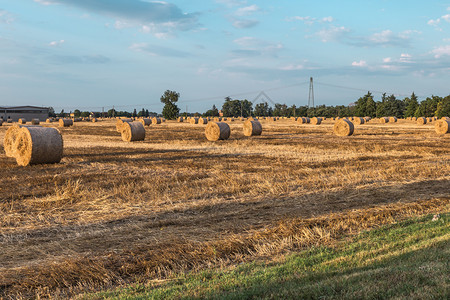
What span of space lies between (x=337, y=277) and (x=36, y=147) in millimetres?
15293

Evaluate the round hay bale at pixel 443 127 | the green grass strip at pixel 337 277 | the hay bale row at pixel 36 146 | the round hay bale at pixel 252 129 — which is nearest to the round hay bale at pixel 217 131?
the round hay bale at pixel 252 129

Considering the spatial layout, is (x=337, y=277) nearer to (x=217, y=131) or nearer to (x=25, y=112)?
(x=217, y=131)

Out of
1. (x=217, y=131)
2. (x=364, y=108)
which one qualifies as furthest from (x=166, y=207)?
(x=364, y=108)

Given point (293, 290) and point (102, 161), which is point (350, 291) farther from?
point (102, 161)

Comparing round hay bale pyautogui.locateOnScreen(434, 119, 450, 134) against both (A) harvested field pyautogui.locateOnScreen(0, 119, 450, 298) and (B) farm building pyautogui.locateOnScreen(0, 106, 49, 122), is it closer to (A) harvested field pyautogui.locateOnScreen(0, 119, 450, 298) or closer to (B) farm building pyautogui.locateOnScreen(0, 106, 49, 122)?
(A) harvested field pyautogui.locateOnScreen(0, 119, 450, 298)

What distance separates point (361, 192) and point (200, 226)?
551cm

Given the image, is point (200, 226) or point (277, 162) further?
point (277, 162)

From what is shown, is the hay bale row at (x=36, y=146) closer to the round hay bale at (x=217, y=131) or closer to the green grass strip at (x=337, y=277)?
the green grass strip at (x=337, y=277)

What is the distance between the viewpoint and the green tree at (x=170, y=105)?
118 m

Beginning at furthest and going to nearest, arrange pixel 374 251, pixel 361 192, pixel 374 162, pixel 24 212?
1. pixel 374 162
2. pixel 361 192
3. pixel 24 212
4. pixel 374 251

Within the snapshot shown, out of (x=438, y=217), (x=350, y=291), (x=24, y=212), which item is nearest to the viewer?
(x=350, y=291)

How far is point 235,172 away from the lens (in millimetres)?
15617

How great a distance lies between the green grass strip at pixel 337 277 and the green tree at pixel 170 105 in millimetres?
112452

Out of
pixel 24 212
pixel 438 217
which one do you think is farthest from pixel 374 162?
pixel 24 212
